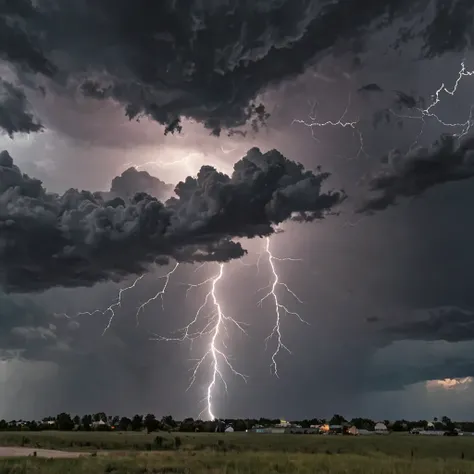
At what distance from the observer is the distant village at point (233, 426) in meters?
136

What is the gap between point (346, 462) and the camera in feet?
119

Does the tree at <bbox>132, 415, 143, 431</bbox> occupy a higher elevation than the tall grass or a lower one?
higher

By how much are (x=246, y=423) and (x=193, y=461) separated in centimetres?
14111

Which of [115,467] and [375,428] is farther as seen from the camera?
[375,428]

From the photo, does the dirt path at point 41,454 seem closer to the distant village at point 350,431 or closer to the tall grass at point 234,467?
the tall grass at point 234,467

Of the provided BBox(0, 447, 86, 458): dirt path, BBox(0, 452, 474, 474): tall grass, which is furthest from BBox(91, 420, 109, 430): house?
BBox(0, 452, 474, 474): tall grass

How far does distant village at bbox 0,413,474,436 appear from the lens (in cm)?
13625

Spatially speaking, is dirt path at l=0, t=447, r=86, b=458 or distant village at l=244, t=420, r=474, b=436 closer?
dirt path at l=0, t=447, r=86, b=458

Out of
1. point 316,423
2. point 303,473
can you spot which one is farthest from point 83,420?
point 303,473

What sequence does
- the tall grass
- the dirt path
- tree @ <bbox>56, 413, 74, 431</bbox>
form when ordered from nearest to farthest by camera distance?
the tall grass < the dirt path < tree @ <bbox>56, 413, 74, 431</bbox>

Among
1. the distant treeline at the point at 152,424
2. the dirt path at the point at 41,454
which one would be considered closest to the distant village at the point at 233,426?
the distant treeline at the point at 152,424

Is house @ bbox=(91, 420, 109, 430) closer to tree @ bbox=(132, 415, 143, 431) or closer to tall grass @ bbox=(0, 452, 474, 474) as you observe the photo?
tree @ bbox=(132, 415, 143, 431)

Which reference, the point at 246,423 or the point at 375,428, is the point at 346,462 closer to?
the point at 375,428

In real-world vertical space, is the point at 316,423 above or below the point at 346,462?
above
